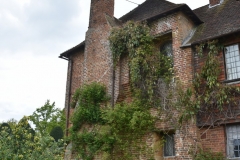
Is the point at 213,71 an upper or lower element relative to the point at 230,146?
upper

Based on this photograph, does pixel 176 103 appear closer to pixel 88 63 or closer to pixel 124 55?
pixel 124 55

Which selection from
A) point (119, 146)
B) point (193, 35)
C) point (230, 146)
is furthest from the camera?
point (193, 35)

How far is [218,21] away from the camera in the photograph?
12.6m

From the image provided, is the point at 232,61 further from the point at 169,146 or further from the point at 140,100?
the point at 169,146

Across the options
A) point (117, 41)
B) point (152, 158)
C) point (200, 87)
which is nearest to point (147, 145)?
point (152, 158)

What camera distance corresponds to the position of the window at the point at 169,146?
456 inches

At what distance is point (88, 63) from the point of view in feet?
47.6

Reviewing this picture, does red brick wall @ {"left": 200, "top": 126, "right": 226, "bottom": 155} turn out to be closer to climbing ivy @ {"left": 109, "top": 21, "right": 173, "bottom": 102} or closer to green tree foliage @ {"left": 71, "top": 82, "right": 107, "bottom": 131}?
climbing ivy @ {"left": 109, "top": 21, "right": 173, "bottom": 102}

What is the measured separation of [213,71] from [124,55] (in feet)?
13.7

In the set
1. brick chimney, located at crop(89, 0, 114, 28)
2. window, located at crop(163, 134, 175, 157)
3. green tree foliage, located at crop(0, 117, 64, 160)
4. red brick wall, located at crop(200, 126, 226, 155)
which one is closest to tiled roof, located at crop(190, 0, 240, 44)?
red brick wall, located at crop(200, 126, 226, 155)

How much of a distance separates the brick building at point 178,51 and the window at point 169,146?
0.04 meters

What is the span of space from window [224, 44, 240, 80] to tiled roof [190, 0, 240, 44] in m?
0.67

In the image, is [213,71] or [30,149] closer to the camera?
[30,149]

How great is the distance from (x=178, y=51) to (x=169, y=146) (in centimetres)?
372
